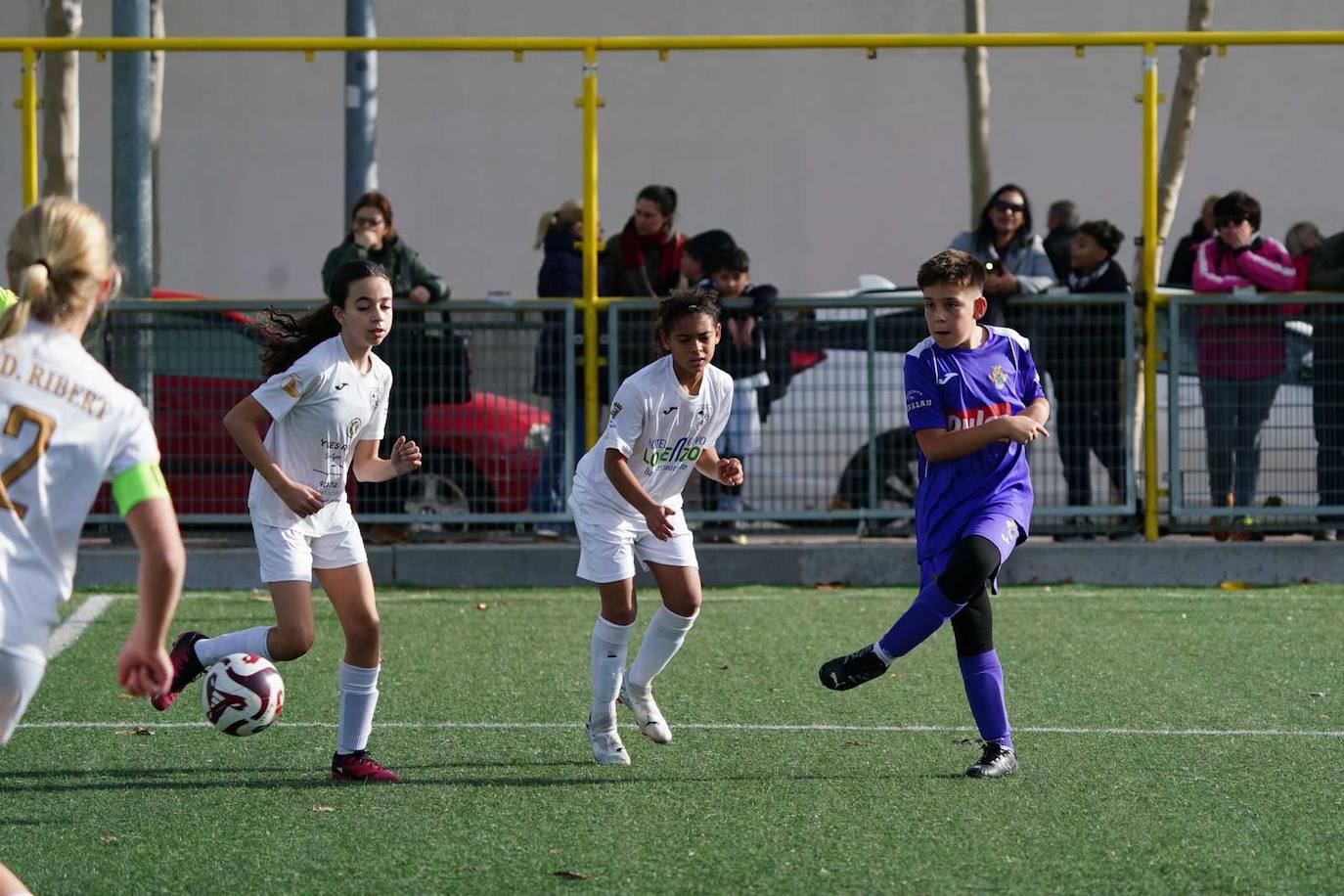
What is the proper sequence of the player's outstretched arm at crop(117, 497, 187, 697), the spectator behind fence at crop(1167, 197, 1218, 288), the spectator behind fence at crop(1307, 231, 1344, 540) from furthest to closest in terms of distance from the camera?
the spectator behind fence at crop(1167, 197, 1218, 288) < the spectator behind fence at crop(1307, 231, 1344, 540) < the player's outstretched arm at crop(117, 497, 187, 697)

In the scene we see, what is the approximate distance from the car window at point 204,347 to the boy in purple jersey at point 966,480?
520cm

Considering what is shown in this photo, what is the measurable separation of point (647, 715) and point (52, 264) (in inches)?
120

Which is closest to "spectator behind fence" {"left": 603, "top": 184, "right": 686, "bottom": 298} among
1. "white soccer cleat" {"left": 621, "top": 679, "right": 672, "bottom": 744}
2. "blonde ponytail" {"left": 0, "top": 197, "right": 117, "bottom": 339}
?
"white soccer cleat" {"left": 621, "top": 679, "right": 672, "bottom": 744}

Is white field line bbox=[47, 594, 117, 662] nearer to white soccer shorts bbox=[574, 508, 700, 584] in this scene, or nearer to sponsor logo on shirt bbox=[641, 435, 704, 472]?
white soccer shorts bbox=[574, 508, 700, 584]

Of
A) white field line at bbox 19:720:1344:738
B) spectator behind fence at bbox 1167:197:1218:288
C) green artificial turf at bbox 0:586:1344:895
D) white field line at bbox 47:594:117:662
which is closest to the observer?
green artificial turf at bbox 0:586:1344:895

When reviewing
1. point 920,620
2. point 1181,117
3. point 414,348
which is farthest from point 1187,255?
point 920,620

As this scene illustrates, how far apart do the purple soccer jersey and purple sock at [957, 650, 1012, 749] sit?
37 centimetres

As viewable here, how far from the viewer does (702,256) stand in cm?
1038

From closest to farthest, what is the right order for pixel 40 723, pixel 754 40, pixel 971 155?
pixel 40 723
pixel 754 40
pixel 971 155

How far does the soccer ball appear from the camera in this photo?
5430 millimetres

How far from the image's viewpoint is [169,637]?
8.48 metres

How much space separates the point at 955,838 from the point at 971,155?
13859 mm

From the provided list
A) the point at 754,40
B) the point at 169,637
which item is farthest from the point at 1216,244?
the point at 169,637

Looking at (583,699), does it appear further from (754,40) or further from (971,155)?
(971,155)
